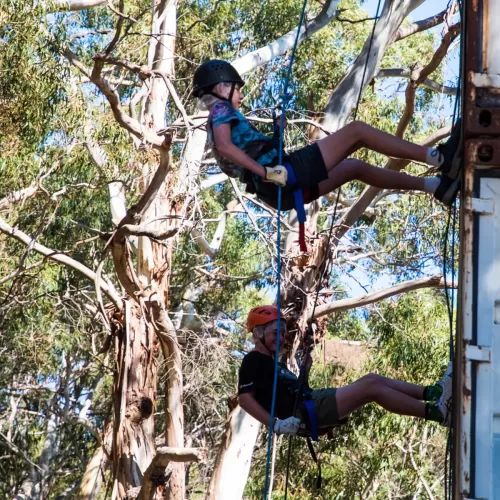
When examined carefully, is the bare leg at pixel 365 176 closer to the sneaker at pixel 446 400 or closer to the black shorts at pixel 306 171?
the black shorts at pixel 306 171

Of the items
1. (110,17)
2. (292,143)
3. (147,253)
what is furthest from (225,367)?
(110,17)

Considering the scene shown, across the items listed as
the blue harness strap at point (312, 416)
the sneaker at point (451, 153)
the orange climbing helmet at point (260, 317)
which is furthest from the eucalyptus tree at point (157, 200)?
the sneaker at point (451, 153)

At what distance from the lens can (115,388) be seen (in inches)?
422

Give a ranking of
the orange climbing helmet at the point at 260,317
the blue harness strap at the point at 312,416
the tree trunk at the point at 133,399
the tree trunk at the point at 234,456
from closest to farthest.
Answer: the blue harness strap at the point at 312,416 → the orange climbing helmet at the point at 260,317 → the tree trunk at the point at 133,399 → the tree trunk at the point at 234,456

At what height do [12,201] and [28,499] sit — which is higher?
[12,201]

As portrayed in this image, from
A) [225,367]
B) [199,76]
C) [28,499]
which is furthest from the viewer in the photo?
[28,499]

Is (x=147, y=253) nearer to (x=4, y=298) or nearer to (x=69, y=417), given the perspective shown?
(x=4, y=298)

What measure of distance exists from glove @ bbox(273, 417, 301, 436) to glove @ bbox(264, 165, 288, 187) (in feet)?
4.26

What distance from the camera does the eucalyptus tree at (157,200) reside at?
10.2 meters

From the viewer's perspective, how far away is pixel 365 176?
18.1ft

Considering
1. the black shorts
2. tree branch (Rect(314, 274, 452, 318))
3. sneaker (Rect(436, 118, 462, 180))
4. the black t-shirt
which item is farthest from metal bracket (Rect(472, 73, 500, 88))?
tree branch (Rect(314, 274, 452, 318))

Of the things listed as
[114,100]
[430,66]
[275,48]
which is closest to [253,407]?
[114,100]

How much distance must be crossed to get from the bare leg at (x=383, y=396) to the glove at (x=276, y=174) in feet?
4.01

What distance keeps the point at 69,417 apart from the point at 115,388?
672 centimetres
